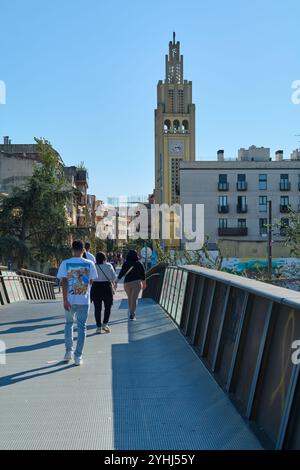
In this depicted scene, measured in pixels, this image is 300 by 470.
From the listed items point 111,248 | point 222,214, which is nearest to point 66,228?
point 222,214

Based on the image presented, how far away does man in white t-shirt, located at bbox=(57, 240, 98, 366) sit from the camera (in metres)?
8.60

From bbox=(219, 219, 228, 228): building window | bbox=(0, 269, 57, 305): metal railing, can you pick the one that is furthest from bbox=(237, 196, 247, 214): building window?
bbox=(0, 269, 57, 305): metal railing

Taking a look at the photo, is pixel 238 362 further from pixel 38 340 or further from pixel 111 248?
pixel 111 248

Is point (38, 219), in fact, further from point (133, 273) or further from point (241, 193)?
point (241, 193)

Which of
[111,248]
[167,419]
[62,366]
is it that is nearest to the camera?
[167,419]

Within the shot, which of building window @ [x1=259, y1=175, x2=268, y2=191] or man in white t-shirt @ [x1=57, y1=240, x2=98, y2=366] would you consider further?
building window @ [x1=259, y1=175, x2=268, y2=191]

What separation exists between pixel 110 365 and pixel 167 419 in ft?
9.45

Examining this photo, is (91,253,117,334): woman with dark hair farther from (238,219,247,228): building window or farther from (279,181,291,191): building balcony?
(279,181,291,191): building balcony

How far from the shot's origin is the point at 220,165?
81.8m

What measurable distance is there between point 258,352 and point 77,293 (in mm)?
3556

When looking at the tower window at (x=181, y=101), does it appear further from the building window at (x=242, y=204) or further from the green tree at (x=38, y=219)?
the green tree at (x=38, y=219)

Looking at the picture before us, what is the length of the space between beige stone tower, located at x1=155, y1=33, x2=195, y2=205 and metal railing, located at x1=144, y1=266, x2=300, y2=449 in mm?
84331

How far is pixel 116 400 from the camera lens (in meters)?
6.47

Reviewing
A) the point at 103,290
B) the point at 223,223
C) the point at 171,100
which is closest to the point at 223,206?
the point at 223,223
